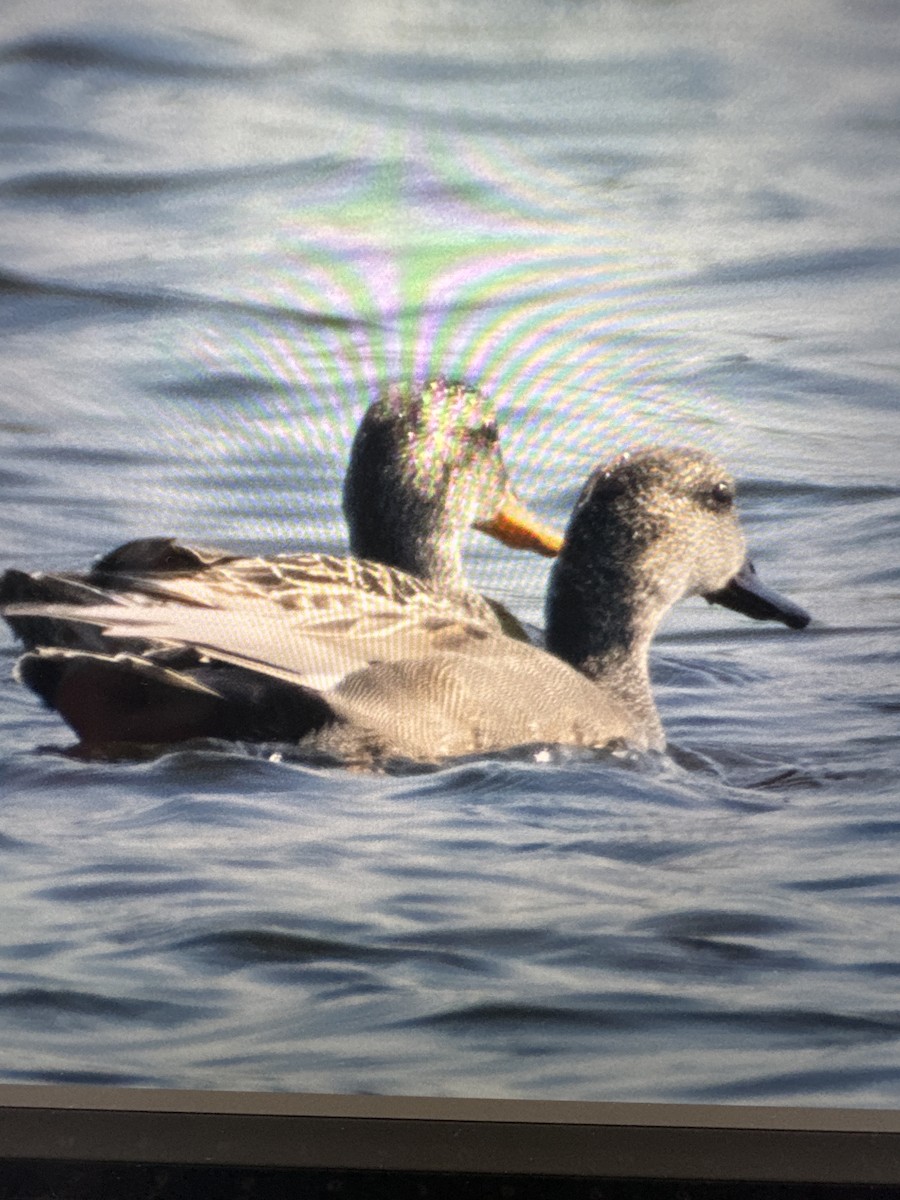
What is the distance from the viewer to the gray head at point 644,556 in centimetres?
151

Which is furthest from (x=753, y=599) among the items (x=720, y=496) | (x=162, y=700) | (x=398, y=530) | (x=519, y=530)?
(x=162, y=700)

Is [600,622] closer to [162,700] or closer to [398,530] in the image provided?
[398,530]

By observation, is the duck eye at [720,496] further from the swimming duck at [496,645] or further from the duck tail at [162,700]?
the duck tail at [162,700]

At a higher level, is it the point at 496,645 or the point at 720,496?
the point at 720,496

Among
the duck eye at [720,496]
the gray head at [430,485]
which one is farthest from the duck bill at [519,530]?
the duck eye at [720,496]

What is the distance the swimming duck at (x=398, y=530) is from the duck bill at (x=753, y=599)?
17 cm

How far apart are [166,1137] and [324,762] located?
1.29ft

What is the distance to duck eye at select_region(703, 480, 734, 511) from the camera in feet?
4.96

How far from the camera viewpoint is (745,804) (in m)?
1.51

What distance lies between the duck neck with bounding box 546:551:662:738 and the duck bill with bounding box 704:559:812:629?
70 mm

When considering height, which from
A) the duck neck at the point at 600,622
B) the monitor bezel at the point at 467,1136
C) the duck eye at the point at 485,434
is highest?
the duck eye at the point at 485,434

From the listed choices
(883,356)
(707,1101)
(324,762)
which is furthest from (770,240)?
(707,1101)

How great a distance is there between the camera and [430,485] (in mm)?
1533

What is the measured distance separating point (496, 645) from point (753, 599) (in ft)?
0.82
